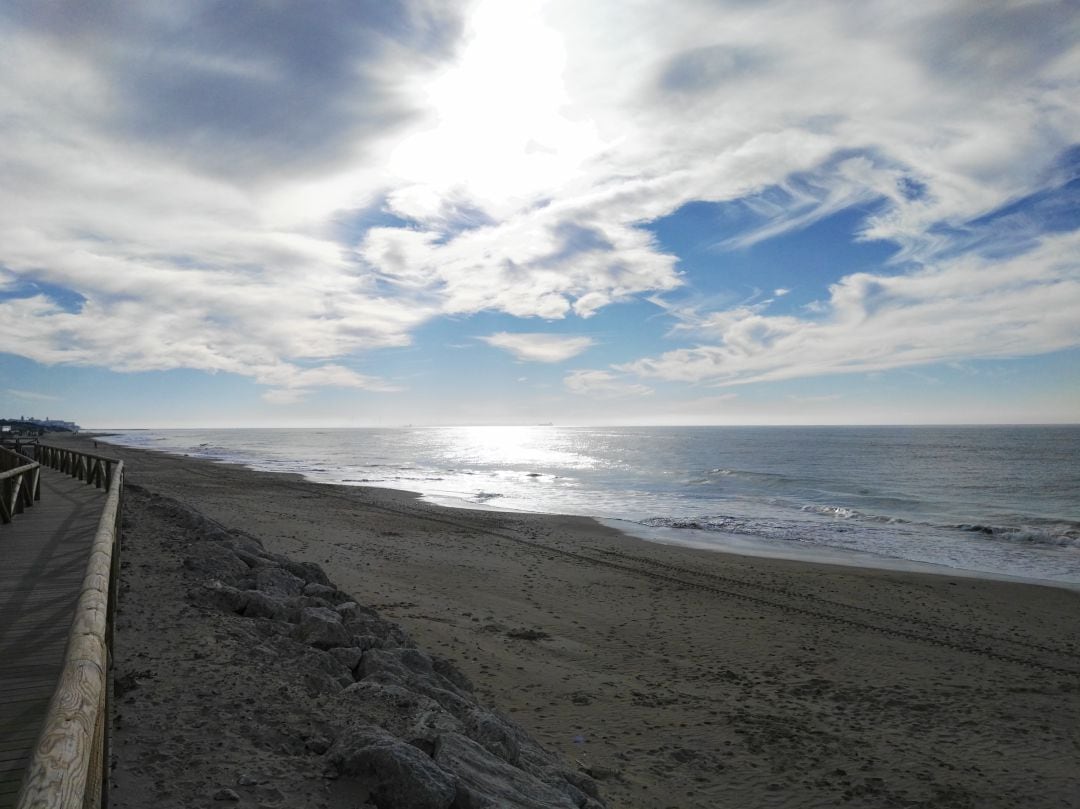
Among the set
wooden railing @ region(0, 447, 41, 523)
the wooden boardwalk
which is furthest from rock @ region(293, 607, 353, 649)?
wooden railing @ region(0, 447, 41, 523)

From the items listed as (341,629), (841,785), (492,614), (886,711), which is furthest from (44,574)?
(886,711)

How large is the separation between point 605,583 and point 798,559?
752cm

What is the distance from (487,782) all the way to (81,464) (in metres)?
24.7

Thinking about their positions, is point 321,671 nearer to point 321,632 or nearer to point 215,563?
point 321,632

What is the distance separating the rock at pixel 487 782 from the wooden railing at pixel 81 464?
14725mm

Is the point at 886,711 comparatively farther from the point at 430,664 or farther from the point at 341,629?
the point at 341,629

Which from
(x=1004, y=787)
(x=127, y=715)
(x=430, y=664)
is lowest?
(x=1004, y=787)

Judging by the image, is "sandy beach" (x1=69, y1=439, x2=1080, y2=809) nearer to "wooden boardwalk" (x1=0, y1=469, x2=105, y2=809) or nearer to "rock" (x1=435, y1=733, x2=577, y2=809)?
"wooden boardwalk" (x1=0, y1=469, x2=105, y2=809)

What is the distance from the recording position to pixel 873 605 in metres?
13.8

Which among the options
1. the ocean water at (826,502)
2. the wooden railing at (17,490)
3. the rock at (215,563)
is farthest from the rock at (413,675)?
the ocean water at (826,502)

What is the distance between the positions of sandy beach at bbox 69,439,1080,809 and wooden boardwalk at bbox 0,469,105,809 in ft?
1.74

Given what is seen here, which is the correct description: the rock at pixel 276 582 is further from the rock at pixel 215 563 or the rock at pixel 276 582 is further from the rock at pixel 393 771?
the rock at pixel 393 771

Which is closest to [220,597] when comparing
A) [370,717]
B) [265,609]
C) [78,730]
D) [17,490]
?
[265,609]

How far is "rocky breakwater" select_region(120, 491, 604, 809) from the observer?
402 centimetres
